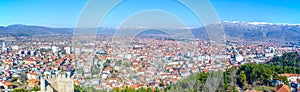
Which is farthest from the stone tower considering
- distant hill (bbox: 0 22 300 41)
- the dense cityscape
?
distant hill (bbox: 0 22 300 41)

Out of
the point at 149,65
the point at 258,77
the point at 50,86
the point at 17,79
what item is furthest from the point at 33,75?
the point at 258,77

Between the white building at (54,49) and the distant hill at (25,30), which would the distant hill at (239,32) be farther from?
the white building at (54,49)

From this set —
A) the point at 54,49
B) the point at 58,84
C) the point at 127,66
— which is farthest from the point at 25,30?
the point at 58,84

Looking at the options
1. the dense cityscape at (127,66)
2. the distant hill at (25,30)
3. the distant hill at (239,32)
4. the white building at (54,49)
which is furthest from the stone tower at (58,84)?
the distant hill at (25,30)

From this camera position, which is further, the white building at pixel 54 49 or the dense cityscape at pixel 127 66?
the white building at pixel 54 49

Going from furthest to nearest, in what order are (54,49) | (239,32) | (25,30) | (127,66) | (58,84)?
(239,32) < (25,30) < (54,49) < (127,66) < (58,84)

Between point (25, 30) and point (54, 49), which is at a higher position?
point (25, 30)

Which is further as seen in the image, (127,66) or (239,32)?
(239,32)

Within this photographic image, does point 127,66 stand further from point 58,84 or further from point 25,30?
point 25,30

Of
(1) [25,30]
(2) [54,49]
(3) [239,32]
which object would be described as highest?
(3) [239,32]

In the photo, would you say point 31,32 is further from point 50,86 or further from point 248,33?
point 50,86

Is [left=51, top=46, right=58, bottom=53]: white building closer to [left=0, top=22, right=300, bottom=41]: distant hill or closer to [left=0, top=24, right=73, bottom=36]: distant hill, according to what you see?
[left=0, top=22, right=300, bottom=41]: distant hill
